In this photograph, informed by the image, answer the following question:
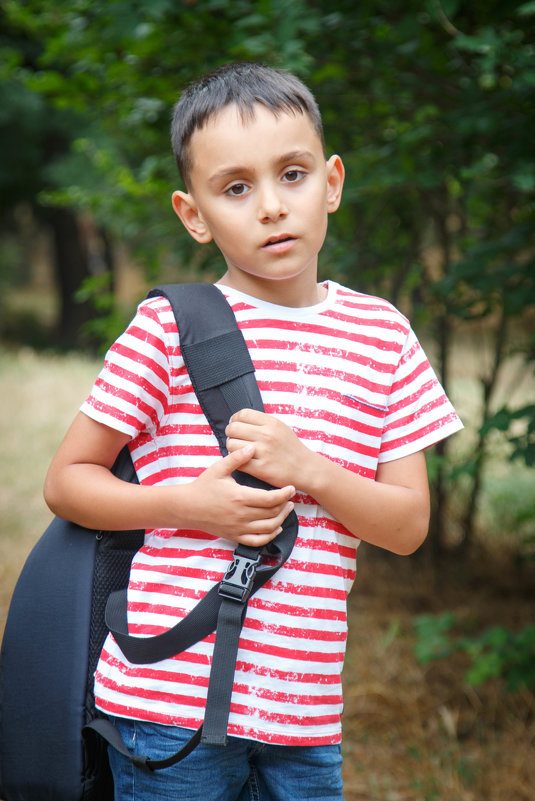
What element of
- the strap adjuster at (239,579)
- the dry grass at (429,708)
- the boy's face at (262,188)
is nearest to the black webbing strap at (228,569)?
the strap adjuster at (239,579)

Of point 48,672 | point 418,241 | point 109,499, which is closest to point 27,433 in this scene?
point 418,241

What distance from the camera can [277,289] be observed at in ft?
4.61

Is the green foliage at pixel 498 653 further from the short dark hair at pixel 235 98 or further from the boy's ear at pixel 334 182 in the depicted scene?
the short dark hair at pixel 235 98

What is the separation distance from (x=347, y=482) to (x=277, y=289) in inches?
14.7

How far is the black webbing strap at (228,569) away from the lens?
3.97 ft

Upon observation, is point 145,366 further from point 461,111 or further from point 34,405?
point 34,405

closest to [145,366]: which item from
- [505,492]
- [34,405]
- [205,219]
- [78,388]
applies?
[205,219]

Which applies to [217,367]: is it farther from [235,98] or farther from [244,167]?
[235,98]

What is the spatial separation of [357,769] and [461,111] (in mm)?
2385

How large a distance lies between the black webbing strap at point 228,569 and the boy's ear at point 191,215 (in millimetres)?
127

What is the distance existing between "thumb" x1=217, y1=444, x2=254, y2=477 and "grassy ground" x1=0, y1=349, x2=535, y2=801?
194 cm

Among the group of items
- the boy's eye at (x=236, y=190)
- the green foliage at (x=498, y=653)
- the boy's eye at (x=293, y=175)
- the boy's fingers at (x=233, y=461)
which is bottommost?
the green foliage at (x=498, y=653)

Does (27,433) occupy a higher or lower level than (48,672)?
lower

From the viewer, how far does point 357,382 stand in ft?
4.51
